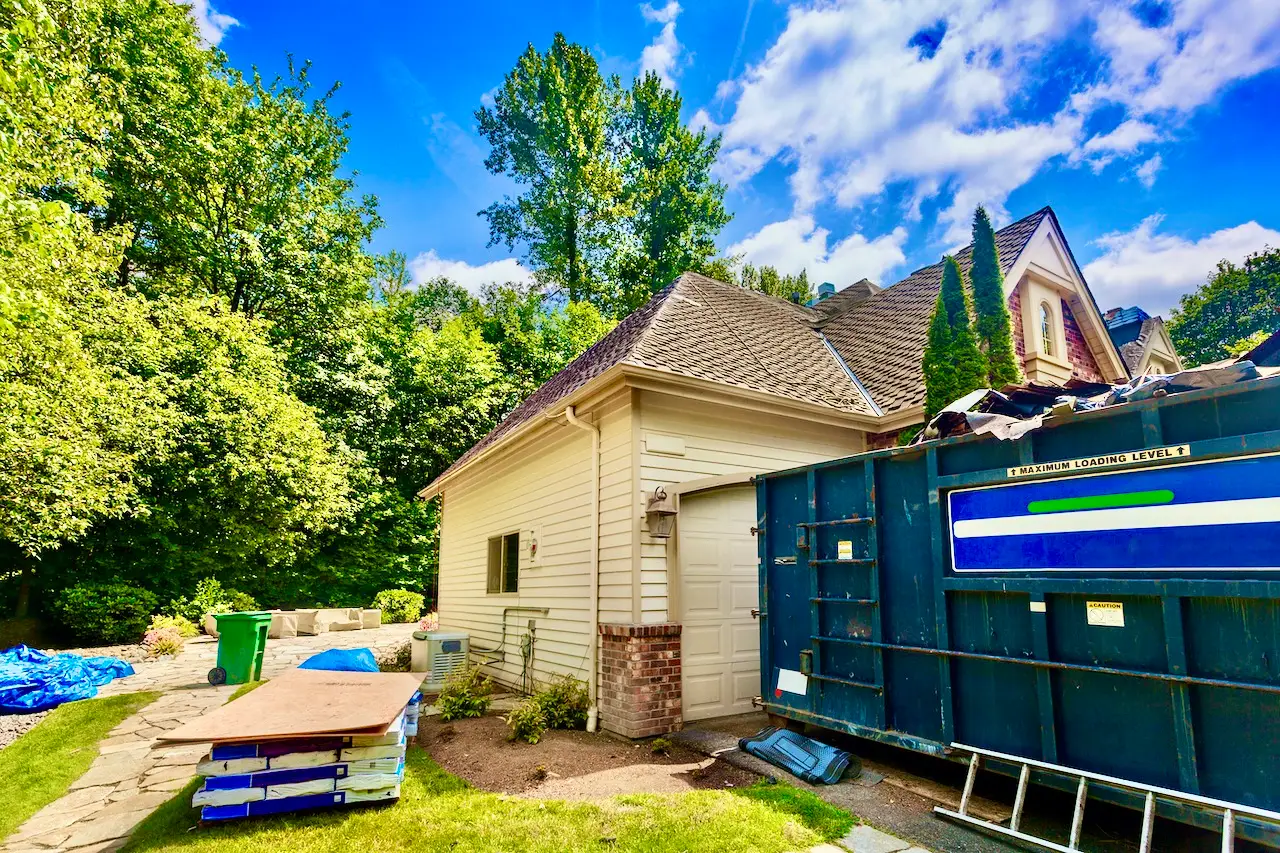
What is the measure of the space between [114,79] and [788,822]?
23595 mm

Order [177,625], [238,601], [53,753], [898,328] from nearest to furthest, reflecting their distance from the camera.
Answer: [53,753], [898,328], [177,625], [238,601]

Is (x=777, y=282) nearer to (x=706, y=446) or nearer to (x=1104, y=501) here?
(x=706, y=446)

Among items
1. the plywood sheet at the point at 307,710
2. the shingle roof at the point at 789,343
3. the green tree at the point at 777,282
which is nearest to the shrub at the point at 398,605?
the shingle roof at the point at 789,343

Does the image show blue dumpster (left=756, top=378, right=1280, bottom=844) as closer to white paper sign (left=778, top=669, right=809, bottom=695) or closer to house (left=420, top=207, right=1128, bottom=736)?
white paper sign (left=778, top=669, right=809, bottom=695)

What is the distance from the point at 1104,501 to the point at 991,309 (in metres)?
5.21

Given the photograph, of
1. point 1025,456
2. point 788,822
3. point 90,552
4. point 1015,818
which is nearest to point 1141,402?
point 1025,456

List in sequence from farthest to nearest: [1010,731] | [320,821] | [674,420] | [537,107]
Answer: [537,107], [674,420], [320,821], [1010,731]

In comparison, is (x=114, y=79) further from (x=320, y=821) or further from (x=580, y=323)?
(x=320, y=821)

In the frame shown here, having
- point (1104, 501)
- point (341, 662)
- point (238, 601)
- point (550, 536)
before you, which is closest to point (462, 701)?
point (341, 662)

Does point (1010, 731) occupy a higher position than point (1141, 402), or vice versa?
point (1141, 402)

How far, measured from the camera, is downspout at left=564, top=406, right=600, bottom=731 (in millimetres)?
6496

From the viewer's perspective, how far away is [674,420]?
22.3 feet

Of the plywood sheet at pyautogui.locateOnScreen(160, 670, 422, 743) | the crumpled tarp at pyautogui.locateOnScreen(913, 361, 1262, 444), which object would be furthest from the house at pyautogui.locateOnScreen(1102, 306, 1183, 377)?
the plywood sheet at pyautogui.locateOnScreen(160, 670, 422, 743)

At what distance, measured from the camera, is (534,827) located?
382 cm
